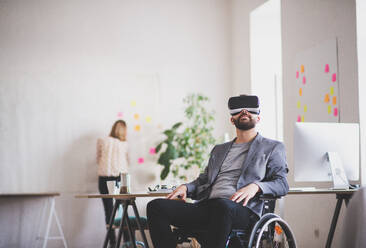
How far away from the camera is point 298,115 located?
17.4 feet

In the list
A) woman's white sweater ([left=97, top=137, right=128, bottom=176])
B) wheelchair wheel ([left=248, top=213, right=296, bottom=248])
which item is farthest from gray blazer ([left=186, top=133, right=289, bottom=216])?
woman's white sweater ([left=97, top=137, right=128, bottom=176])

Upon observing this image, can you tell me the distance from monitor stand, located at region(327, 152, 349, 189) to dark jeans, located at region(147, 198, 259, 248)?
0.84 m

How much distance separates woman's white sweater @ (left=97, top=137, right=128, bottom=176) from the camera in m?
6.20

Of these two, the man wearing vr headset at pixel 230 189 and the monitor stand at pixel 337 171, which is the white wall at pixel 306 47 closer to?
the monitor stand at pixel 337 171

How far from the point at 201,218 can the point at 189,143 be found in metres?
3.42

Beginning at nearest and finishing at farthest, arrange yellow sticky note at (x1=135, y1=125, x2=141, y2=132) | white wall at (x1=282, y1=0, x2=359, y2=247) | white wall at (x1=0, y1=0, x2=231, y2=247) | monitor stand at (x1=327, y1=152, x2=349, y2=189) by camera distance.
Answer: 1. monitor stand at (x1=327, y1=152, x2=349, y2=189)
2. white wall at (x1=282, y1=0, x2=359, y2=247)
3. white wall at (x1=0, y1=0, x2=231, y2=247)
4. yellow sticky note at (x1=135, y1=125, x2=141, y2=132)

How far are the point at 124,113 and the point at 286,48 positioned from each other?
2.39 meters

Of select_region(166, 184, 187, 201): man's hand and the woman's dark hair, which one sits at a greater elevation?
the woman's dark hair

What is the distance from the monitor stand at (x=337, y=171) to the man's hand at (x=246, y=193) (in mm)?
836

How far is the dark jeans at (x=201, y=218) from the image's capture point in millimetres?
2668

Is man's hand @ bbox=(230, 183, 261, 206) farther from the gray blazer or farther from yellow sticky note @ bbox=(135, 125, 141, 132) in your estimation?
yellow sticky note @ bbox=(135, 125, 141, 132)

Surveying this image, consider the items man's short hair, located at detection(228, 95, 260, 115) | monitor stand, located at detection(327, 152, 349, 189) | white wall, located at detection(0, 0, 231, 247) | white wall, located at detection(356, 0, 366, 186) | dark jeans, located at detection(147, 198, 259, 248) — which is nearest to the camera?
dark jeans, located at detection(147, 198, 259, 248)

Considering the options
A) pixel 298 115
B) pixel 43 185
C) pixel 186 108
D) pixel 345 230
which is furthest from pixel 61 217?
pixel 345 230

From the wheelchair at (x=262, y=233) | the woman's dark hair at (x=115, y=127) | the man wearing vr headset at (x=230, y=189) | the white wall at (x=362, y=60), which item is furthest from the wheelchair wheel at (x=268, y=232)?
the woman's dark hair at (x=115, y=127)
